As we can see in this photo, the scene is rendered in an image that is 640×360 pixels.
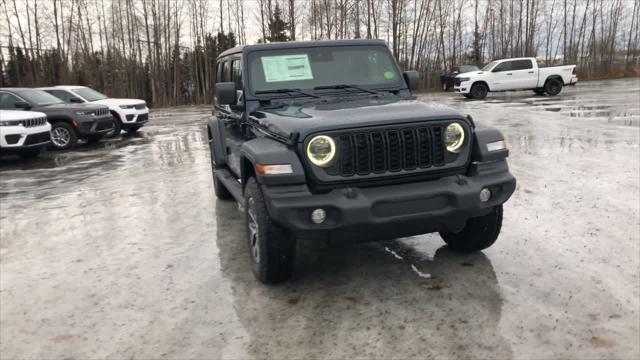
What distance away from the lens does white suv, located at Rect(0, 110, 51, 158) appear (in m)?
11.2

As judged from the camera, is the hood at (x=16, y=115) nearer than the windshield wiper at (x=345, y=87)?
No

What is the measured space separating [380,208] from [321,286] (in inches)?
36.6

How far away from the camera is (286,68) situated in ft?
16.3

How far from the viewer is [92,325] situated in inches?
142

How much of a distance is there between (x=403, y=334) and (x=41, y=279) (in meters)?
3.23

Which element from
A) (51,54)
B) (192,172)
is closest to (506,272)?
(192,172)

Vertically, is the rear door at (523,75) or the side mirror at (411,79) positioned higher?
the rear door at (523,75)

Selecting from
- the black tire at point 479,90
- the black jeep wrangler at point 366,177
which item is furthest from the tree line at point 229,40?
the black jeep wrangler at point 366,177

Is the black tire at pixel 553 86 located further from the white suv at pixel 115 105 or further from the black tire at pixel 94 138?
the black tire at pixel 94 138

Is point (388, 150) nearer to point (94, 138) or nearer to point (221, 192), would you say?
point (221, 192)

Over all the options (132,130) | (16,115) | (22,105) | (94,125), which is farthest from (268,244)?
(132,130)

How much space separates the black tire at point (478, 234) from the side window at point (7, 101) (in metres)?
12.6

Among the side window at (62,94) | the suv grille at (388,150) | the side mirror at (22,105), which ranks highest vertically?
the side window at (62,94)

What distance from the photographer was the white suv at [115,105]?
50.1 feet
